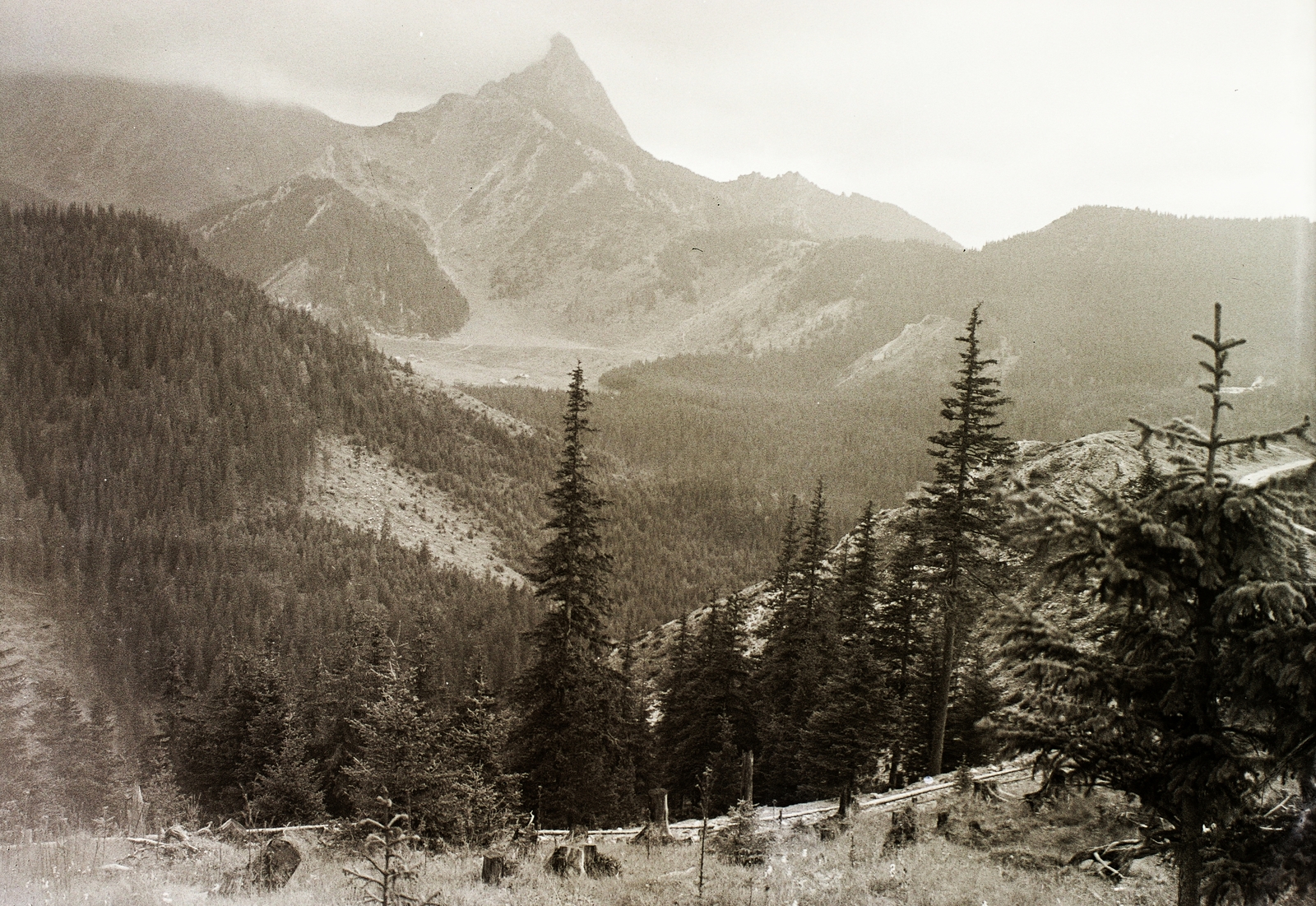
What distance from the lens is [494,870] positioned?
12086mm

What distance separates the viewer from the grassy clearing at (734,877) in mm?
10641

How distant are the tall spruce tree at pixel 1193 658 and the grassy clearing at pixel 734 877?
16.0 feet

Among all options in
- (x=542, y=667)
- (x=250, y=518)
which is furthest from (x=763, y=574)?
(x=542, y=667)

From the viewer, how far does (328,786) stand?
30.0 m

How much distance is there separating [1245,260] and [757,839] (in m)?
198

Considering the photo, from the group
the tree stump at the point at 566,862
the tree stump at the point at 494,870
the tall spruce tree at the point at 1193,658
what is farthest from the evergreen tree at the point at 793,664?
the tall spruce tree at the point at 1193,658

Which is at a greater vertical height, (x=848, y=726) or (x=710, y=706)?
(x=848, y=726)

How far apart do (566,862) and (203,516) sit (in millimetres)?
85260

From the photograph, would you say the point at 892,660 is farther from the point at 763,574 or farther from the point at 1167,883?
the point at 763,574

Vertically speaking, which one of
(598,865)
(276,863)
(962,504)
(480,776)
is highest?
(962,504)

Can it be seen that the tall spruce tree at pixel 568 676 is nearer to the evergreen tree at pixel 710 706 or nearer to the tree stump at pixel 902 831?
the tree stump at pixel 902 831

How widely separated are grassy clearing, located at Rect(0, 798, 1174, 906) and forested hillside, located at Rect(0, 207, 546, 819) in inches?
424

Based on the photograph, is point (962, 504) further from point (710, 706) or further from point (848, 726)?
point (710, 706)

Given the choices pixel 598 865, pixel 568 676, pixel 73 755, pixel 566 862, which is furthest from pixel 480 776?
pixel 73 755
